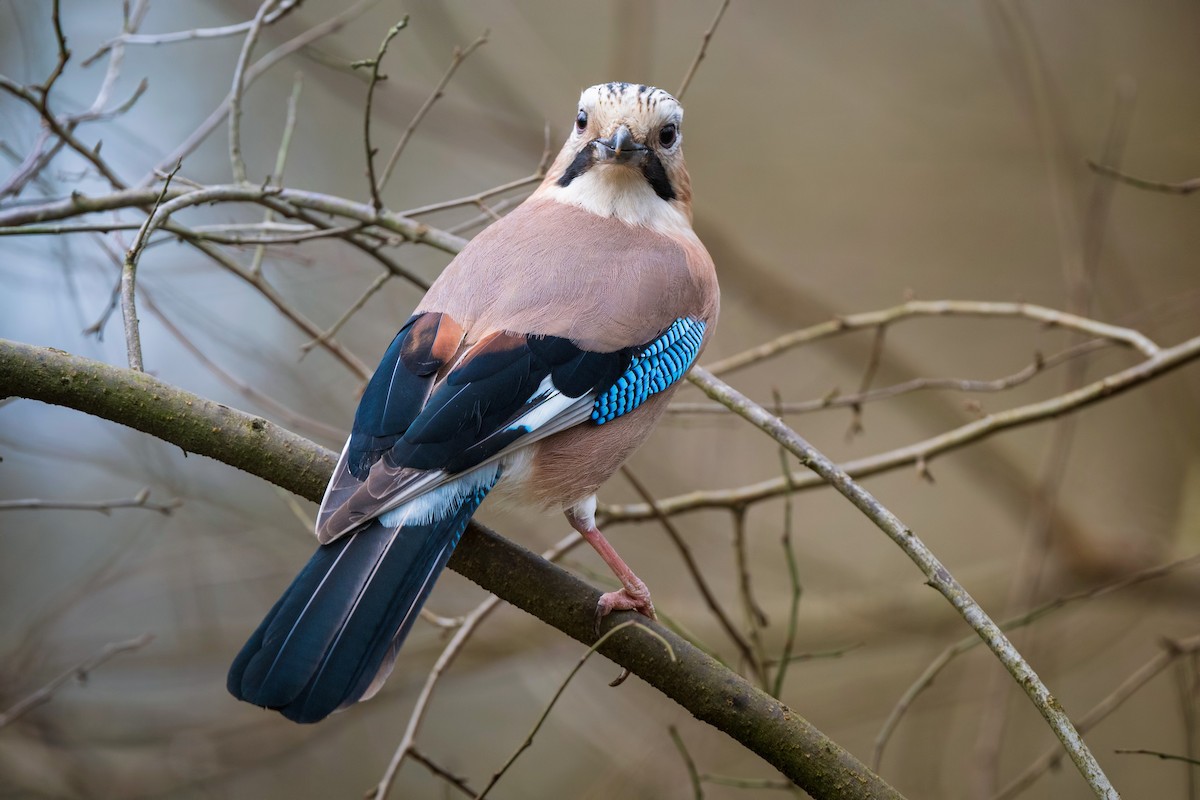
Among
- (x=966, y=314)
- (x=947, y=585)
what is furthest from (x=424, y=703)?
(x=966, y=314)

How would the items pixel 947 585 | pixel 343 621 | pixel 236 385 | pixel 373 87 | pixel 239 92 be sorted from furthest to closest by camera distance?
pixel 236 385 < pixel 239 92 < pixel 373 87 < pixel 947 585 < pixel 343 621

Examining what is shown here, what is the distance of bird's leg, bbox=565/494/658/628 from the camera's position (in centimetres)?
302

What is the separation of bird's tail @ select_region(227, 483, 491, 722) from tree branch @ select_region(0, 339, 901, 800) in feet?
0.66

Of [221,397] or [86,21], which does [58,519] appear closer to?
[221,397]

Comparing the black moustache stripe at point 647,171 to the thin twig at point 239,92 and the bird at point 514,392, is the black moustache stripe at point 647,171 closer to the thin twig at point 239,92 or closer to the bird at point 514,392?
the bird at point 514,392

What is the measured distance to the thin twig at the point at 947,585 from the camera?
2516mm

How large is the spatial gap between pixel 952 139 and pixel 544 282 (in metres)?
5.36

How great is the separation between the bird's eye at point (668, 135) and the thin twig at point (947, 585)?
1281mm

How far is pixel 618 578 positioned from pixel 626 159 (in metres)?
1.51

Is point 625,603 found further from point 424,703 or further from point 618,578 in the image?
point 424,703

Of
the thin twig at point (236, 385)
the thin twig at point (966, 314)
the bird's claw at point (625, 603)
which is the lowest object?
the bird's claw at point (625, 603)

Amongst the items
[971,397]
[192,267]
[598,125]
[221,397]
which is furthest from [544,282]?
[971,397]

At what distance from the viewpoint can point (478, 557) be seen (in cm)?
294

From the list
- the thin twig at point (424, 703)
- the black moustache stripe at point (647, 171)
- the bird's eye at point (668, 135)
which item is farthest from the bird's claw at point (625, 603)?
the bird's eye at point (668, 135)
